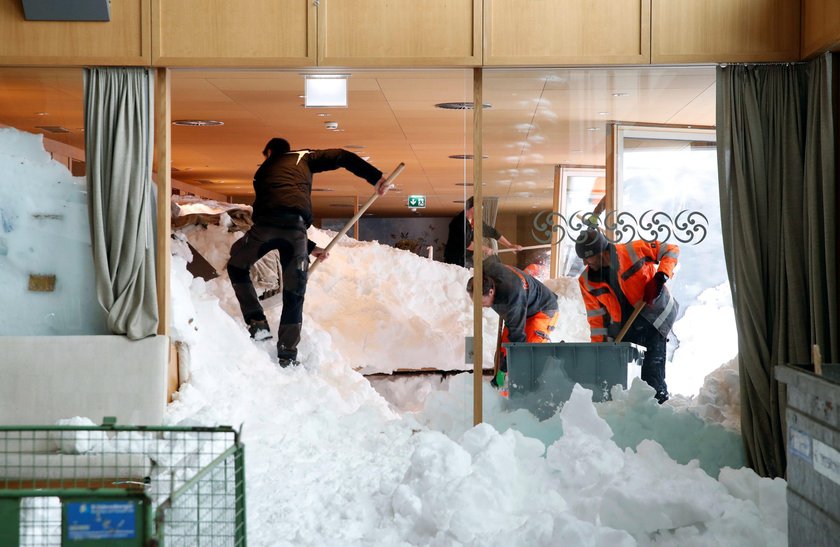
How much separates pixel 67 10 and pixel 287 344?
2.22 metres

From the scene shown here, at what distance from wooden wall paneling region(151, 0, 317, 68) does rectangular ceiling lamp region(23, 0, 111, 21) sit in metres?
0.27

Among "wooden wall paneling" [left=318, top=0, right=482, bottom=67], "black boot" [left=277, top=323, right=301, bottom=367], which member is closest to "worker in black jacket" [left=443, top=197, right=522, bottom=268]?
"wooden wall paneling" [left=318, top=0, right=482, bottom=67]

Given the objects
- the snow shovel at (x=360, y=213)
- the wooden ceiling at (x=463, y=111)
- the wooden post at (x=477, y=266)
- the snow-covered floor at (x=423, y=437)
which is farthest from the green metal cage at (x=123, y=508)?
the wooden ceiling at (x=463, y=111)

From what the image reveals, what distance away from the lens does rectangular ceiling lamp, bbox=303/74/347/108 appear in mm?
5203

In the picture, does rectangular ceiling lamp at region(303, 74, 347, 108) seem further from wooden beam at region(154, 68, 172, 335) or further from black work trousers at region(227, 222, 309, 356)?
black work trousers at region(227, 222, 309, 356)

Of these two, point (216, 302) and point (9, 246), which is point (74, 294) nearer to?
point (9, 246)

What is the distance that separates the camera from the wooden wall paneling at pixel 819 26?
14.3 feet

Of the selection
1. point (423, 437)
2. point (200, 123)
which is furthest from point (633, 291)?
point (200, 123)

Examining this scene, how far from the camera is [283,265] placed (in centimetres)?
586

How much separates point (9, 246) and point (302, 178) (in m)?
1.67

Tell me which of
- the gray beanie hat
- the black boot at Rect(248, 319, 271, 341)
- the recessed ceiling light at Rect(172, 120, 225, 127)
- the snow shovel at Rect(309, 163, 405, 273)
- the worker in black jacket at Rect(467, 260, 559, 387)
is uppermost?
the recessed ceiling light at Rect(172, 120, 225, 127)

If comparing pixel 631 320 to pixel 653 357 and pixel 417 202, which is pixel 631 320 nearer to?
pixel 653 357

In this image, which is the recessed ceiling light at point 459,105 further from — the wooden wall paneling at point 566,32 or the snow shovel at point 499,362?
the snow shovel at point 499,362

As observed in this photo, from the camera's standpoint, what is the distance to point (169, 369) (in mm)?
5277
